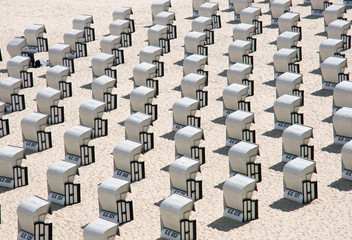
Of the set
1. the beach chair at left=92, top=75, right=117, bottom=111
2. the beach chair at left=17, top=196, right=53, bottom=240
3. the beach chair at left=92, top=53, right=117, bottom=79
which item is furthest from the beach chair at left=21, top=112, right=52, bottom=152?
the beach chair at left=92, top=53, right=117, bottom=79

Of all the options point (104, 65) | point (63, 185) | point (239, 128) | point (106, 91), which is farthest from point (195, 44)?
point (63, 185)

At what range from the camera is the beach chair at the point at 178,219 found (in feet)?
94.8

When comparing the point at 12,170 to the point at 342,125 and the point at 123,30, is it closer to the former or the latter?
the point at 342,125

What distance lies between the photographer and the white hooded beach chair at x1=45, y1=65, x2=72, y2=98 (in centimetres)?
4559

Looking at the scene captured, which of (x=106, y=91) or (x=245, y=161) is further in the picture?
(x=106, y=91)

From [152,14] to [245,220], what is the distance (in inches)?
1324

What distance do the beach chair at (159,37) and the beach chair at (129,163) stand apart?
1945cm

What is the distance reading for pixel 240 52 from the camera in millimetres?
47969

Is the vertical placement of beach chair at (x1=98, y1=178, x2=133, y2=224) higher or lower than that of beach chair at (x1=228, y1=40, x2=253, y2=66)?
lower

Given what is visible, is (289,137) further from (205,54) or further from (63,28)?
(63,28)

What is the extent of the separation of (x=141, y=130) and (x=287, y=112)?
7.44 meters

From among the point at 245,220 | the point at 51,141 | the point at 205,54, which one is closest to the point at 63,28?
the point at 205,54

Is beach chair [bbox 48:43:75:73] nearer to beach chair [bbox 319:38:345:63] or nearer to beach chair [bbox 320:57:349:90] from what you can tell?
beach chair [bbox 319:38:345:63]

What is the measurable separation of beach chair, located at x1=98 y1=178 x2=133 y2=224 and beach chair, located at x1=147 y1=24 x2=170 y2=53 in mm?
23217
